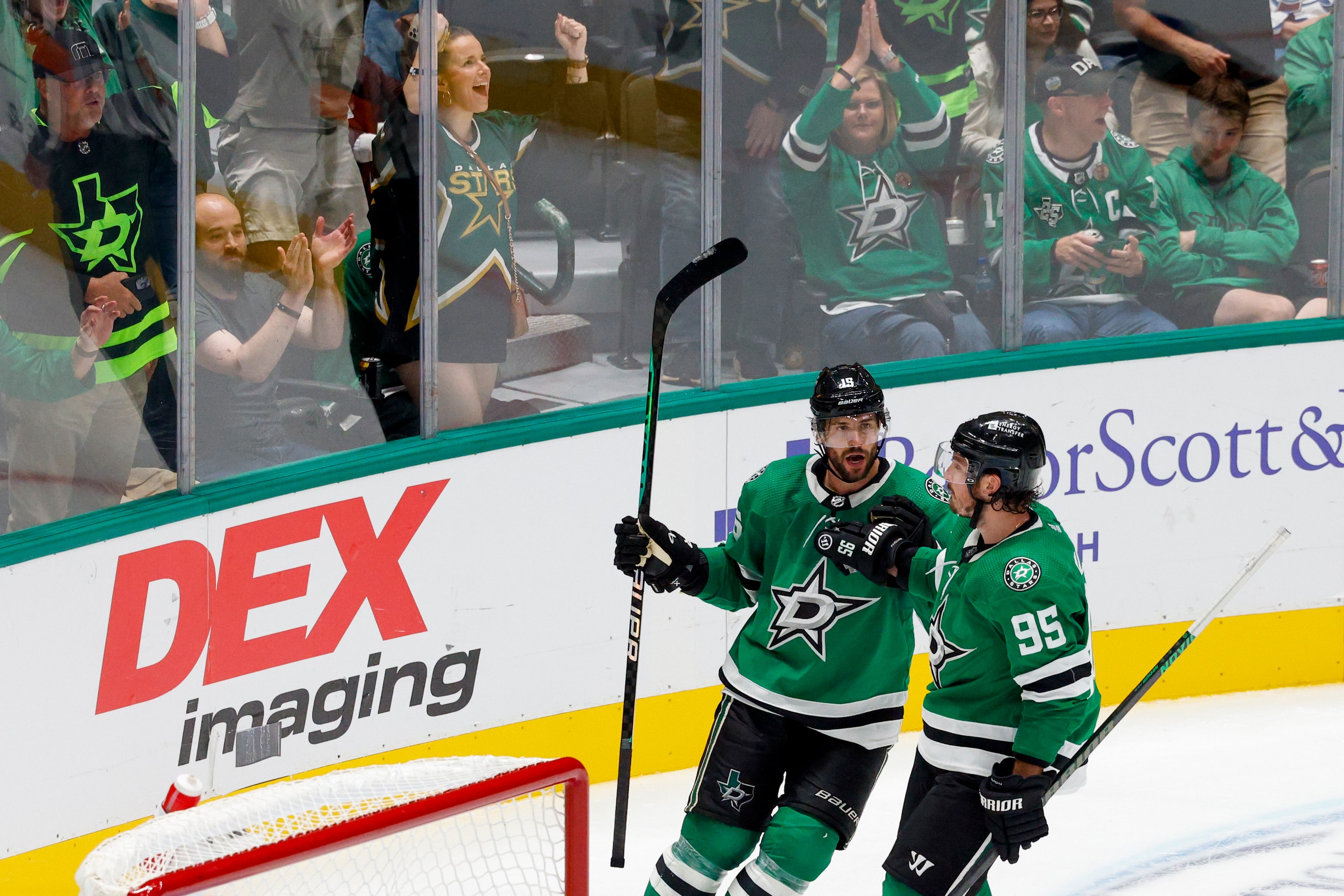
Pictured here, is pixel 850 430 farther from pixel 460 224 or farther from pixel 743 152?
pixel 743 152

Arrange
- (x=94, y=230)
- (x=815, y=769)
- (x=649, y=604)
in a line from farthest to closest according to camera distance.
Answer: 1. (x=649, y=604)
2. (x=94, y=230)
3. (x=815, y=769)

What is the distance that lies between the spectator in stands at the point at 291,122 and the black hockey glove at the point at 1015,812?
7.16 ft

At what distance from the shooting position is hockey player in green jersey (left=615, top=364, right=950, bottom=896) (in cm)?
309

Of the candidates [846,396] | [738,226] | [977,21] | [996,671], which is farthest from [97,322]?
[977,21]

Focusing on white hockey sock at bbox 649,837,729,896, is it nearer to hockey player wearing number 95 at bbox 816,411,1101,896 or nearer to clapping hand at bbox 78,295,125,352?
hockey player wearing number 95 at bbox 816,411,1101,896

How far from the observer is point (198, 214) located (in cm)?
388

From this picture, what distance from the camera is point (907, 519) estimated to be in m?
3.09

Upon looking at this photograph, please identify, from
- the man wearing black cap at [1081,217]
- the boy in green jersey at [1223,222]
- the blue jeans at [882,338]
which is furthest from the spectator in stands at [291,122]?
the boy in green jersey at [1223,222]

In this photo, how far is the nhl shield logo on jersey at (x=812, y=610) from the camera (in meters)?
3.12

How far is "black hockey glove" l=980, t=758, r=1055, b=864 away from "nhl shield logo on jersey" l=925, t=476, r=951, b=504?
63 centimetres

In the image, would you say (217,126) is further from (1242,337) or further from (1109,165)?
(1242,337)

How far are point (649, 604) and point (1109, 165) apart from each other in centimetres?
195

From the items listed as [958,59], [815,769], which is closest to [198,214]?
[815,769]

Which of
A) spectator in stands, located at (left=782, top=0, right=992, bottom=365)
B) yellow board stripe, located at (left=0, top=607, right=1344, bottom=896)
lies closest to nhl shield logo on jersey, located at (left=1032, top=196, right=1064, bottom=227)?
spectator in stands, located at (left=782, top=0, right=992, bottom=365)
